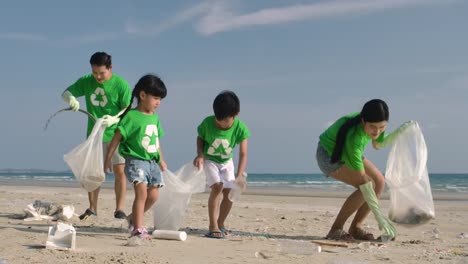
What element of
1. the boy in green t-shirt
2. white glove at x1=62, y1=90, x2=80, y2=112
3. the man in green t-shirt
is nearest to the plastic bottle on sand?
the boy in green t-shirt

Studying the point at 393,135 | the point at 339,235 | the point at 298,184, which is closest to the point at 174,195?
the point at 339,235

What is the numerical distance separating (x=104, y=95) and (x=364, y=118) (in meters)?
2.67

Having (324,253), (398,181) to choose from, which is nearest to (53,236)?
(324,253)

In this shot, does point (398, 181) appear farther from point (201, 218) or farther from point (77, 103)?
point (77, 103)

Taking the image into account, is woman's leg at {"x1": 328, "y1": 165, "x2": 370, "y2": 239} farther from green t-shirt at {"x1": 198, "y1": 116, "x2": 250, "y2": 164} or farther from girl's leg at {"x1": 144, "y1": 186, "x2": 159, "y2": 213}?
girl's leg at {"x1": 144, "y1": 186, "x2": 159, "y2": 213}

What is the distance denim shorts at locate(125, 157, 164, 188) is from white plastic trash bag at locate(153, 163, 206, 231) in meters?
0.32

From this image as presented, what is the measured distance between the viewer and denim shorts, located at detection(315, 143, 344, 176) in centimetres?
505

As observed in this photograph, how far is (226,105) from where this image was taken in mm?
4965

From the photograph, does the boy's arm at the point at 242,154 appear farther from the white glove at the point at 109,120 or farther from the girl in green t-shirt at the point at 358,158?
the white glove at the point at 109,120

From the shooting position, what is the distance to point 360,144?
489cm

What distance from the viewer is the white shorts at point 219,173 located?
511 centimetres

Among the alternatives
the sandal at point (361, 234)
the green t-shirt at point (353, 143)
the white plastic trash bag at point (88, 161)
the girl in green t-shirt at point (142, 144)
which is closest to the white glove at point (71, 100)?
the white plastic trash bag at point (88, 161)

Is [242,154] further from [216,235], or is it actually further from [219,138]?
[216,235]

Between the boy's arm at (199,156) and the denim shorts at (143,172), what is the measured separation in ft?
1.28
